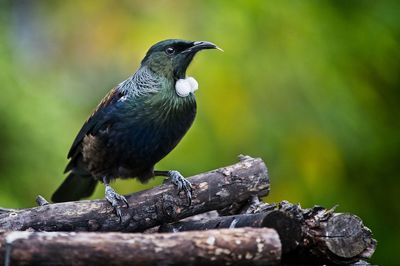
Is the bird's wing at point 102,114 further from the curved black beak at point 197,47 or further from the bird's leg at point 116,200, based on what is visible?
the bird's leg at point 116,200

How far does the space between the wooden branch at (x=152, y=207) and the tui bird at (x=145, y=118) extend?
231 millimetres

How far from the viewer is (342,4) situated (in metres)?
6.14

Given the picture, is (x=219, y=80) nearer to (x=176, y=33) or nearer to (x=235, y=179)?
(x=176, y=33)

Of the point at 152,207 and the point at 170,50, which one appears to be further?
the point at 170,50

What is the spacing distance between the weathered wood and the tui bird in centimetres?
129

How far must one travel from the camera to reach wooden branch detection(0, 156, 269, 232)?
4.01m

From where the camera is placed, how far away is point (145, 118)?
4.66 metres

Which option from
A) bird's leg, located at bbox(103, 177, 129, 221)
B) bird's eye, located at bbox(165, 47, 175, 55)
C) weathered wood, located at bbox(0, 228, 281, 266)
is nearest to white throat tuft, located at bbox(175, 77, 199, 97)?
bird's eye, located at bbox(165, 47, 175, 55)

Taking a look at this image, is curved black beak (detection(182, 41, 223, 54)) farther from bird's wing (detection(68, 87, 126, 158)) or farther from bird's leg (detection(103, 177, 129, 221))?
bird's leg (detection(103, 177, 129, 221))

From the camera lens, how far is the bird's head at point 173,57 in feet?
15.8

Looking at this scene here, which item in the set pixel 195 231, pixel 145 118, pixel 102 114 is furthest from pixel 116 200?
pixel 195 231

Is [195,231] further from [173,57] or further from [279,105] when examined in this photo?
[279,105]

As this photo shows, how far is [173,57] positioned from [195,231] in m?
1.71

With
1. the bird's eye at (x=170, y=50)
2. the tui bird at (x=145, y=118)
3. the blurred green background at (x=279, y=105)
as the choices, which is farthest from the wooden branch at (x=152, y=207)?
the blurred green background at (x=279, y=105)
